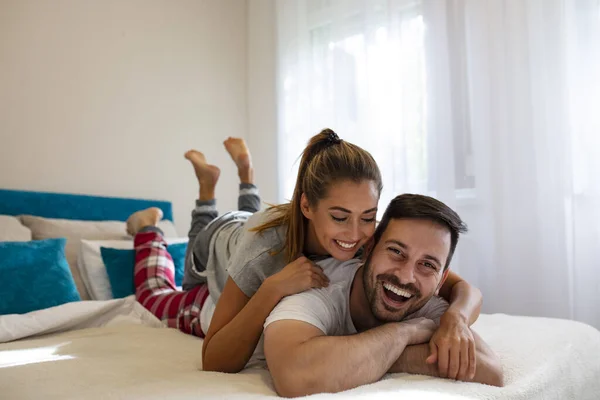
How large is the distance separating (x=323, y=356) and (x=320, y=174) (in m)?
0.54

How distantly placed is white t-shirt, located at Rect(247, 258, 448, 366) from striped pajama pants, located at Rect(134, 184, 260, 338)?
713mm

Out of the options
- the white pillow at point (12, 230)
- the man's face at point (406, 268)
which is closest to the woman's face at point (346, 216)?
the man's face at point (406, 268)

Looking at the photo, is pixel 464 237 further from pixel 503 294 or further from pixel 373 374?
pixel 373 374

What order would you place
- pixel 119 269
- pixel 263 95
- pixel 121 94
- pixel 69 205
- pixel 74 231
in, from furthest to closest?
pixel 263 95
pixel 121 94
pixel 69 205
pixel 74 231
pixel 119 269

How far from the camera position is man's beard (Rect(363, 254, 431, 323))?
1306 millimetres

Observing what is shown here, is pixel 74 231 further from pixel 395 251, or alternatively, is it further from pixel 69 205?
pixel 395 251

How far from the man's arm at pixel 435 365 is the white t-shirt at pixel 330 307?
142 millimetres

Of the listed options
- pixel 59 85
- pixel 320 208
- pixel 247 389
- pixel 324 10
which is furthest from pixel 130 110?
pixel 247 389

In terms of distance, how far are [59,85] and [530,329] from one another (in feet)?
9.20

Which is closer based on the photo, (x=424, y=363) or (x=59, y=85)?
(x=424, y=363)

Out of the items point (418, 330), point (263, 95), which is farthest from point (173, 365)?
point (263, 95)

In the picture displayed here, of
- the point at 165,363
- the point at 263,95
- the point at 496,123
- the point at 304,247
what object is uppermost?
the point at 263,95

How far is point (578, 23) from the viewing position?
2.50m

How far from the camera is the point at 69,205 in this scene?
10.2ft
